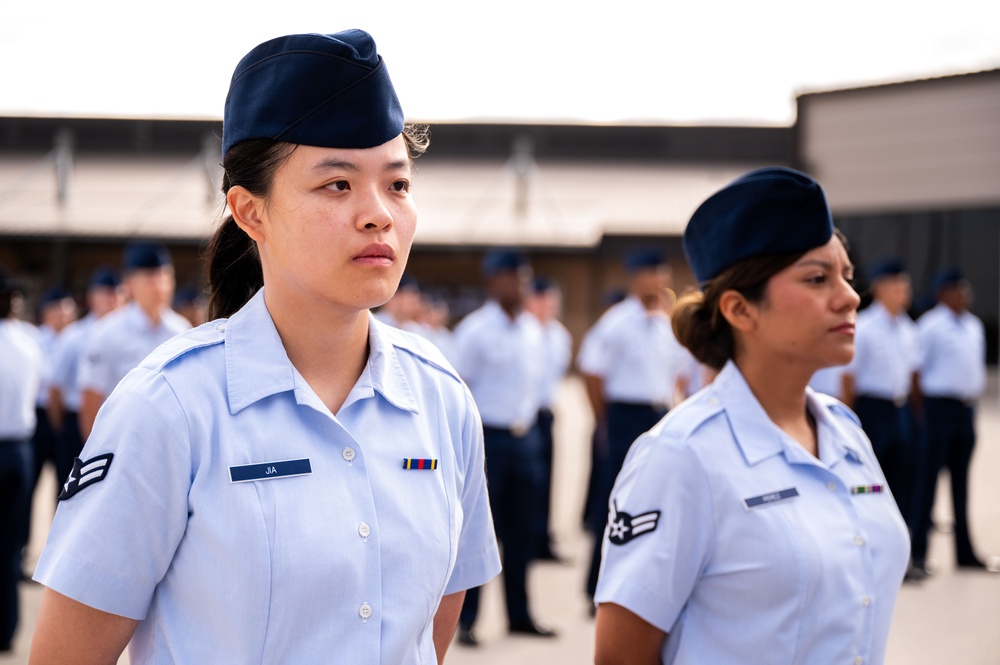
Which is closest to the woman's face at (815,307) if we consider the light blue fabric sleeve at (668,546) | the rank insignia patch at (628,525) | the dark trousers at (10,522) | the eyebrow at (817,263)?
the eyebrow at (817,263)

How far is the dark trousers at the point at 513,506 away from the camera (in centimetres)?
563

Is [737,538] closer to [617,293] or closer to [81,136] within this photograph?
[617,293]

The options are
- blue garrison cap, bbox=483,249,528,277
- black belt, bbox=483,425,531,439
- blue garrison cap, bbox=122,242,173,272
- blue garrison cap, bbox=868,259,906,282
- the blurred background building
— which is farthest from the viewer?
the blurred background building

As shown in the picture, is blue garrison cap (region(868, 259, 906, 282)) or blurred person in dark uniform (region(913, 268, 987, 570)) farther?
blue garrison cap (region(868, 259, 906, 282))

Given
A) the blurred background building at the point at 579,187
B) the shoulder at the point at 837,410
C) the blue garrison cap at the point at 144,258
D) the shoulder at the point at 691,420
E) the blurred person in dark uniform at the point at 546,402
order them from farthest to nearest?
the blurred background building at the point at 579,187
the blurred person in dark uniform at the point at 546,402
the blue garrison cap at the point at 144,258
the shoulder at the point at 837,410
the shoulder at the point at 691,420

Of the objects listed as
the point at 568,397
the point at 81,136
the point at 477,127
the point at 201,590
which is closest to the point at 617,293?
the point at 568,397

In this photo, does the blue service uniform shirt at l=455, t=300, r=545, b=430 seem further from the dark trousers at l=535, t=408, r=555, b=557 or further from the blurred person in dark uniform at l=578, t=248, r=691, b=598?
the blurred person in dark uniform at l=578, t=248, r=691, b=598

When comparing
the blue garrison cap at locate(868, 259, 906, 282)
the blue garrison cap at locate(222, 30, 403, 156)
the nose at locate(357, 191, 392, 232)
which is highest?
the blue garrison cap at locate(222, 30, 403, 156)

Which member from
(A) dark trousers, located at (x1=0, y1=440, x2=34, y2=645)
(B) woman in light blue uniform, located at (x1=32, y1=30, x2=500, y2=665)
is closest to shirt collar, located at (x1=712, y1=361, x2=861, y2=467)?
(B) woman in light blue uniform, located at (x1=32, y1=30, x2=500, y2=665)

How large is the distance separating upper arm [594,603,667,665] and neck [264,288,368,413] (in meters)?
0.76

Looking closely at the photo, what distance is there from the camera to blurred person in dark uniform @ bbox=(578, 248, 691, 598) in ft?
23.3

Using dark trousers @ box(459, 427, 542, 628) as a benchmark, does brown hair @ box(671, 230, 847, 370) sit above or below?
above

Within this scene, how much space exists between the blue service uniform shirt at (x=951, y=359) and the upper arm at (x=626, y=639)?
22.5 ft

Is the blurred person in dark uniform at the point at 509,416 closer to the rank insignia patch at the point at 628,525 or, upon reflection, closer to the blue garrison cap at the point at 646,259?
the blue garrison cap at the point at 646,259
